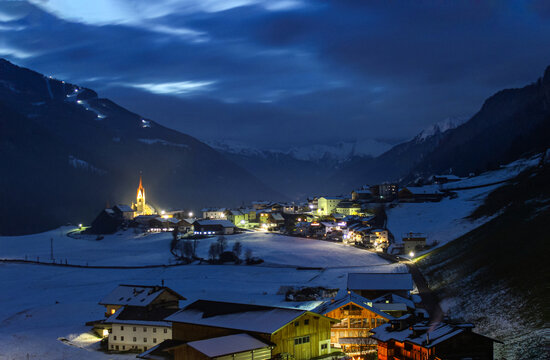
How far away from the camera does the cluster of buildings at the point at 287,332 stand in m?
27.5

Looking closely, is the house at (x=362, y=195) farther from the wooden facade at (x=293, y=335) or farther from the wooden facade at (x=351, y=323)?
the wooden facade at (x=293, y=335)

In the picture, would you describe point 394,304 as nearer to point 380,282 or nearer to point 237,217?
point 380,282

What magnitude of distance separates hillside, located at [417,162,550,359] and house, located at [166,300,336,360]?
36.1 feet

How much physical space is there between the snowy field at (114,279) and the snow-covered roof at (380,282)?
733 cm

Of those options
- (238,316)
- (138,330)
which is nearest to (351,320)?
(238,316)

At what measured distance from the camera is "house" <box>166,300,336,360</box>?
31062 millimetres

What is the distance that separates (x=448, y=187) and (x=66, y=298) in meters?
94.7

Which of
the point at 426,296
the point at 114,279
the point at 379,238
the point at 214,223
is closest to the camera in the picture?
the point at 426,296

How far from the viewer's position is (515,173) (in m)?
112

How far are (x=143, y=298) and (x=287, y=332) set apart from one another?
69.0 ft

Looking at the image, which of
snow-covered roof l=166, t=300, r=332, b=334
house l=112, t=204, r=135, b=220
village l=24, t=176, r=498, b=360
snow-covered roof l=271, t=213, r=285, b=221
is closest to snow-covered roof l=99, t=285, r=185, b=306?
village l=24, t=176, r=498, b=360

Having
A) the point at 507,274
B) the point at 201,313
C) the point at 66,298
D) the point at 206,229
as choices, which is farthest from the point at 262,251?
the point at 201,313

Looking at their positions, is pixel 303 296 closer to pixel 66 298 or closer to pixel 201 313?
pixel 201 313

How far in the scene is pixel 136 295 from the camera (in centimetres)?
4988
